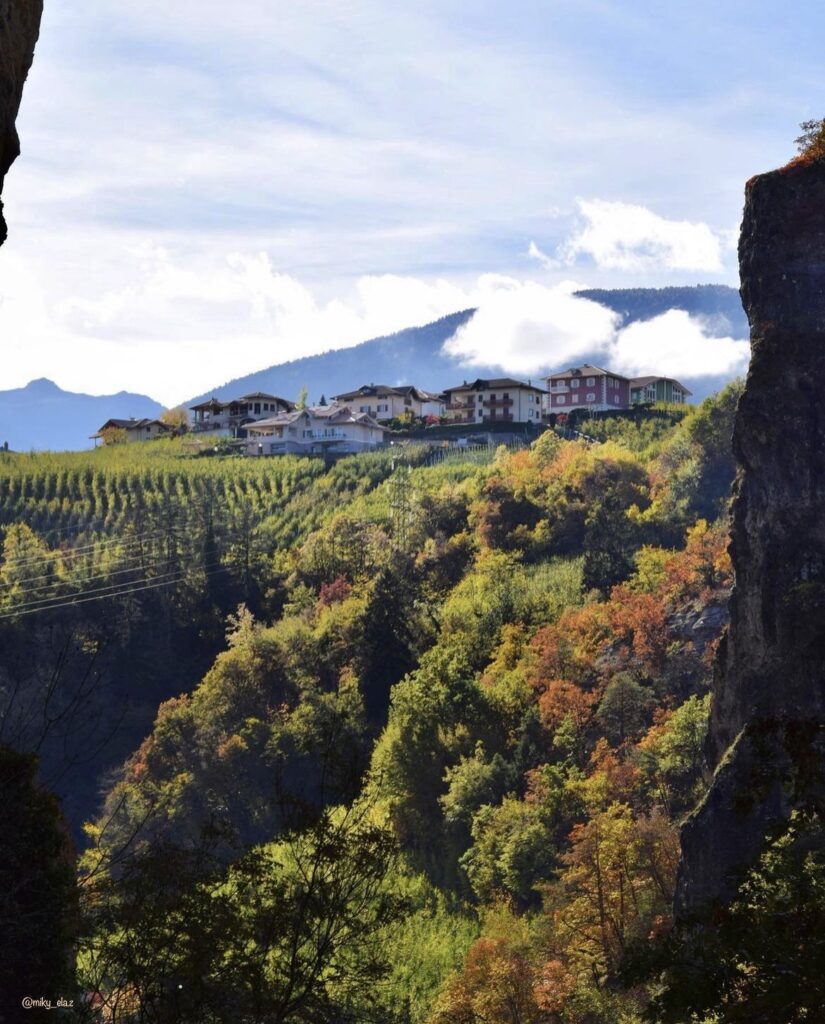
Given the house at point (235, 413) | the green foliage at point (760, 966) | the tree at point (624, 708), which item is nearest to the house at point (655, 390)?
the house at point (235, 413)

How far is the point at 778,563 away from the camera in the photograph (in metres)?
42.2

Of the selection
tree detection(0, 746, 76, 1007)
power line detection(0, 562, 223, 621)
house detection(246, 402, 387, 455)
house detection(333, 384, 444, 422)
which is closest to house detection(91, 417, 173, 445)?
house detection(333, 384, 444, 422)

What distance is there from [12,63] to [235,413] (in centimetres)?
15889

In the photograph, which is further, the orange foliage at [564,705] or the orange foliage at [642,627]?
the orange foliage at [642,627]

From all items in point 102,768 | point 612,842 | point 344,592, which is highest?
point 344,592

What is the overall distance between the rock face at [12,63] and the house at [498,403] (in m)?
132

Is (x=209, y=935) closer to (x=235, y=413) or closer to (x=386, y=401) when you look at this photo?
(x=386, y=401)

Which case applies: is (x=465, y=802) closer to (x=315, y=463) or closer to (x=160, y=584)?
(x=160, y=584)

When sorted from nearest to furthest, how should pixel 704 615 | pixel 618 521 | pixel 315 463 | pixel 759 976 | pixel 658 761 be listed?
pixel 759 976
pixel 658 761
pixel 704 615
pixel 618 521
pixel 315 463

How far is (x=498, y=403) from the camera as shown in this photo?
149 m

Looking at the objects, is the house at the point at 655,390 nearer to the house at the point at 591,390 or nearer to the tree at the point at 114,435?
the house at the point at 591,390

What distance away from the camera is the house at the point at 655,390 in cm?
15350

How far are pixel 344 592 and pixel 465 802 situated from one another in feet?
119

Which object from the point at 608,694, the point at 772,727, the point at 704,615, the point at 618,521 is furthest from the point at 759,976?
the point at 618,521
